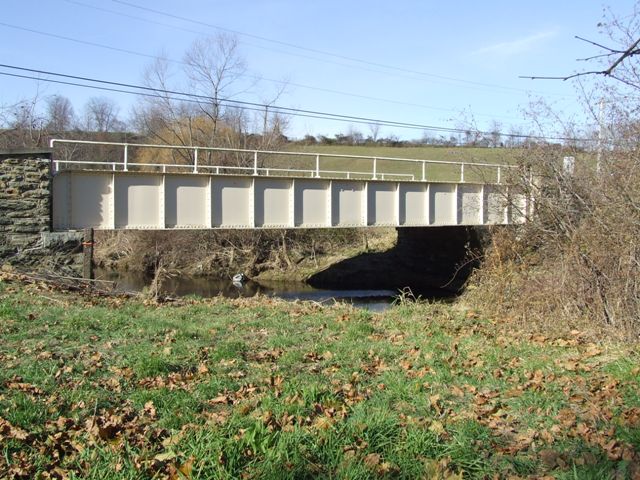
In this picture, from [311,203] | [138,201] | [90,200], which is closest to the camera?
[90,200]

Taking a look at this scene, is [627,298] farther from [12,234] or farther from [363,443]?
[12,234]

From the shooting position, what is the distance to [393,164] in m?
57.8

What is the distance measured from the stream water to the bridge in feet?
15.1

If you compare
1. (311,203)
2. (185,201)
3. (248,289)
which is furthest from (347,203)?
(248,289)

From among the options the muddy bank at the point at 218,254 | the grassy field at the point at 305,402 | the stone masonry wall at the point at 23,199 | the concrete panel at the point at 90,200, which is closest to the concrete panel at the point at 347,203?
the concrete panel at the point at 90,200

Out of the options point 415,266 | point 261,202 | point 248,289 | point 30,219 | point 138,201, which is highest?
point 261,202

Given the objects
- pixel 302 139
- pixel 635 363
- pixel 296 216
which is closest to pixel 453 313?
pixel 635 363

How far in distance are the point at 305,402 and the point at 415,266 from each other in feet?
101

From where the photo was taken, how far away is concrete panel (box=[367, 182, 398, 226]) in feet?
77.7

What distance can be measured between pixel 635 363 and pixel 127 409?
17.9 ft

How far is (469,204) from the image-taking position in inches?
1016

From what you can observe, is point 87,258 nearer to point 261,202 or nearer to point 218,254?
point 261,202

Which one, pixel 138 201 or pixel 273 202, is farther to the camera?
pixel 273 202

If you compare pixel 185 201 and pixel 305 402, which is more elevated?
pixel 185 201
